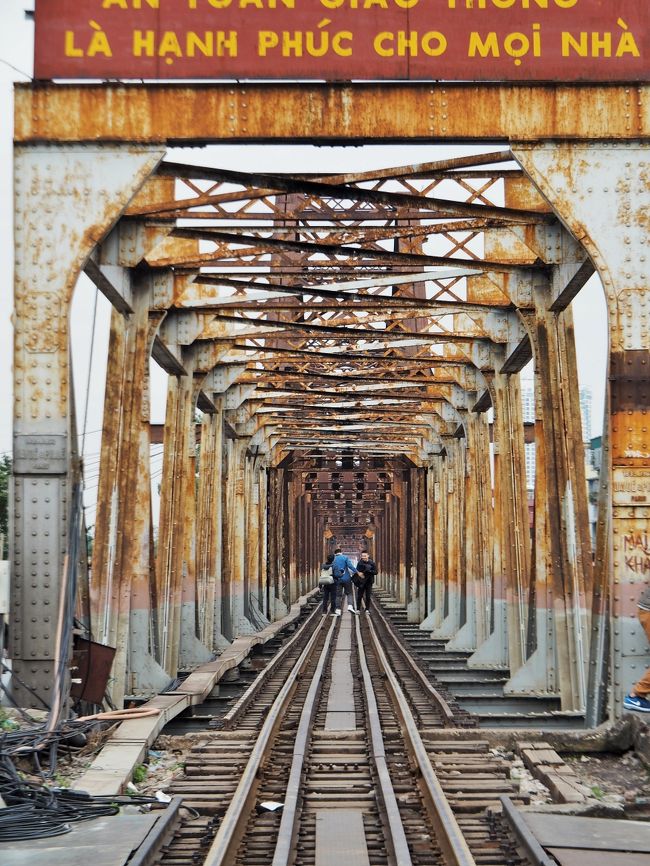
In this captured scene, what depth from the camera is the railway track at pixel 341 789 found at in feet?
21.4

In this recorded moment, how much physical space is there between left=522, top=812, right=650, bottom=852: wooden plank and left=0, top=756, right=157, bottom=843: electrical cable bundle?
8.19ft

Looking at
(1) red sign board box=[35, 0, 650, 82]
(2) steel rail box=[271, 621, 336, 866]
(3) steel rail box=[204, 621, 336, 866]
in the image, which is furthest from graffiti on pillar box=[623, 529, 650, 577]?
(1) red sign board box=[35, 0, 650, 82]

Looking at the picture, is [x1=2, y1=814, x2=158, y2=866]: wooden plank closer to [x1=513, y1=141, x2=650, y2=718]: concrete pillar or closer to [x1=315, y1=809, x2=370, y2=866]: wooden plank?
[x1=315, y1=809, x2=370, y2=866]: wooden plank

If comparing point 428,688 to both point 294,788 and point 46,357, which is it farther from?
point 294,788

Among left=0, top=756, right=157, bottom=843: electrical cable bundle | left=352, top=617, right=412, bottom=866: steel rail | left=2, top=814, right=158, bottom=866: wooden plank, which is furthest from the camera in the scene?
left=0, top=756, right=157, bottom=843: electrical cable bundle

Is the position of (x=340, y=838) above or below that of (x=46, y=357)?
below

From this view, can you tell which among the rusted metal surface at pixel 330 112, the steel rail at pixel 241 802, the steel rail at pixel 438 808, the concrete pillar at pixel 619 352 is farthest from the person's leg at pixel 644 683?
the rusted metal surface at pixel 330 112

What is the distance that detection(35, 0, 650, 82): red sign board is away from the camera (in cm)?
Result: 1074

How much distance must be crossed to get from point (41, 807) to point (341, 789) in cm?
213

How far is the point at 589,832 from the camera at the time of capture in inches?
265

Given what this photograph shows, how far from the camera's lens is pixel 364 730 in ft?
36.6

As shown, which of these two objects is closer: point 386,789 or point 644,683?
point 386,789

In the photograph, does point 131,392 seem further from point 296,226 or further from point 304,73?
point 304,73

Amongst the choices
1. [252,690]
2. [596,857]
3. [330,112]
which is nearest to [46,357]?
[330,112]
